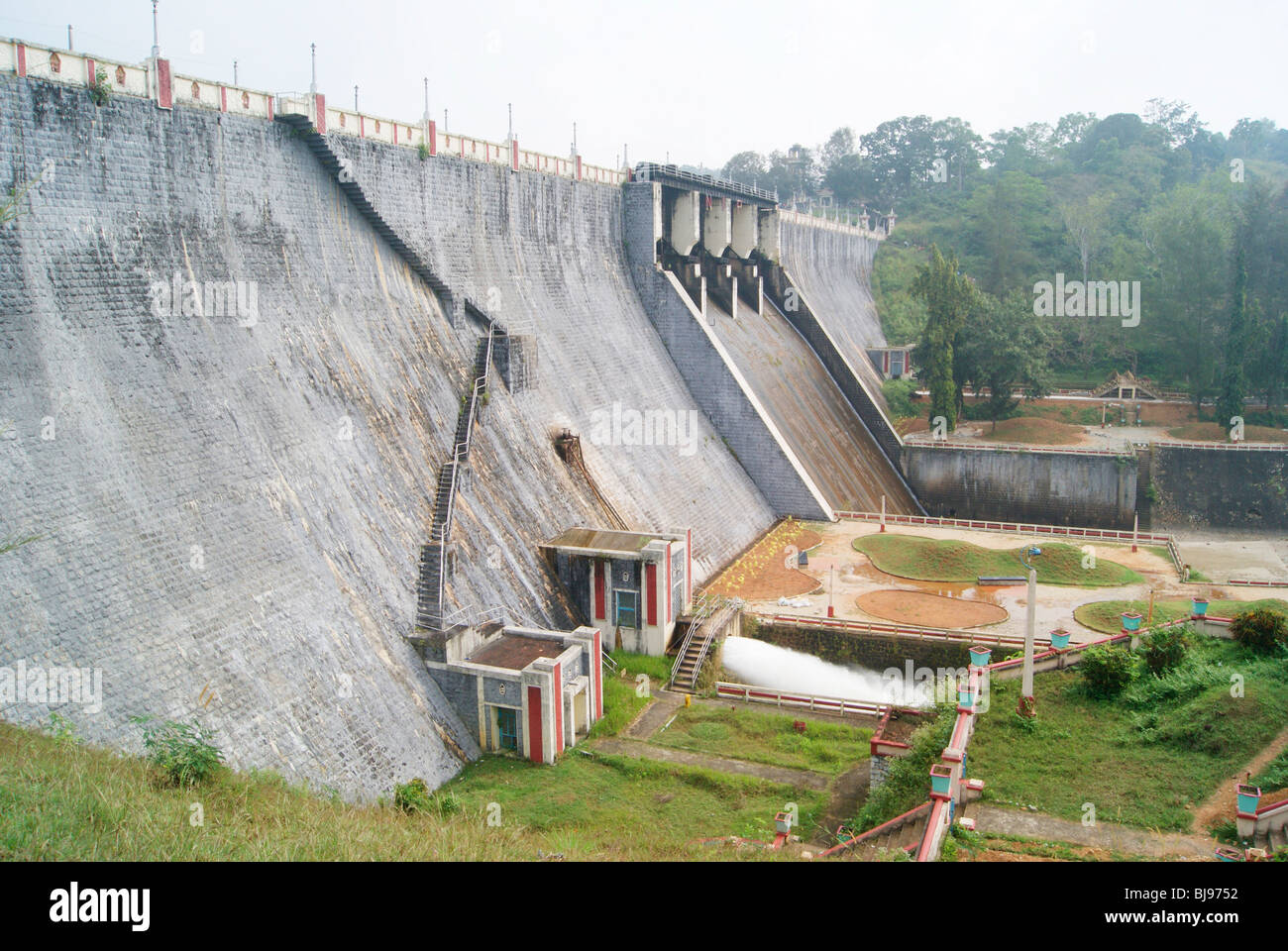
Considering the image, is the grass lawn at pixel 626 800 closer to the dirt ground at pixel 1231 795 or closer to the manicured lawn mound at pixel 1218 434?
the dirt ground at pixel 1231 795

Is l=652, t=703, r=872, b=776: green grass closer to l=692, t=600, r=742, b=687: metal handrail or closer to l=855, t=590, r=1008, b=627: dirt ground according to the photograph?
l=692, t=600, r=742, b=687: metal handrail

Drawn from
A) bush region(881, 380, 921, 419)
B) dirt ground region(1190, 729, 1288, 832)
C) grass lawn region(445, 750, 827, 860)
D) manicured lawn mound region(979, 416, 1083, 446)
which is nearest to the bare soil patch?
grass lawn region(445, 750, 827, 860)

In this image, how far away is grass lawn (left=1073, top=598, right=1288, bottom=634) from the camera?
28.2 meters

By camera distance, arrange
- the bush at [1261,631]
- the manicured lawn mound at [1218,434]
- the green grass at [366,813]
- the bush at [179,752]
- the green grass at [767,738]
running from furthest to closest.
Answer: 1. the manicured lawn mound at [1218,434]
2. the green grass at [767,738]
3. the bush at [1261,631]
4. the bush at [179,752]
5. the green grass at [366,813]

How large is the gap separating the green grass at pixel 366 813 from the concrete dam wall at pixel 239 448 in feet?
6.03

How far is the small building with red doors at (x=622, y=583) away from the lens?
2839 centimetres

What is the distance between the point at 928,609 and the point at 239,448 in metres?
20.8

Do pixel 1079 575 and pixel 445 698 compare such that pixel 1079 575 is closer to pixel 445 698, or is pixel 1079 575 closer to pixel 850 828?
pixel 850 828

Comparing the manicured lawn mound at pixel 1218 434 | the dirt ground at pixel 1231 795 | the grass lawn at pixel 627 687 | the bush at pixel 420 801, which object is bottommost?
the grass lawn at pixel 627 687

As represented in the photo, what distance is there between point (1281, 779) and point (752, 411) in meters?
28.0

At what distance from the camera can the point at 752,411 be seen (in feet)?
140

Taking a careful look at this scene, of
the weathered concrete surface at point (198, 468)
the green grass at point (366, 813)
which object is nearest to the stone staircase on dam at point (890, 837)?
the green grass at point (366, 813)

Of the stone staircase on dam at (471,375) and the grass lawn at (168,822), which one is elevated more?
the stone staircase on dam at (471,375)
